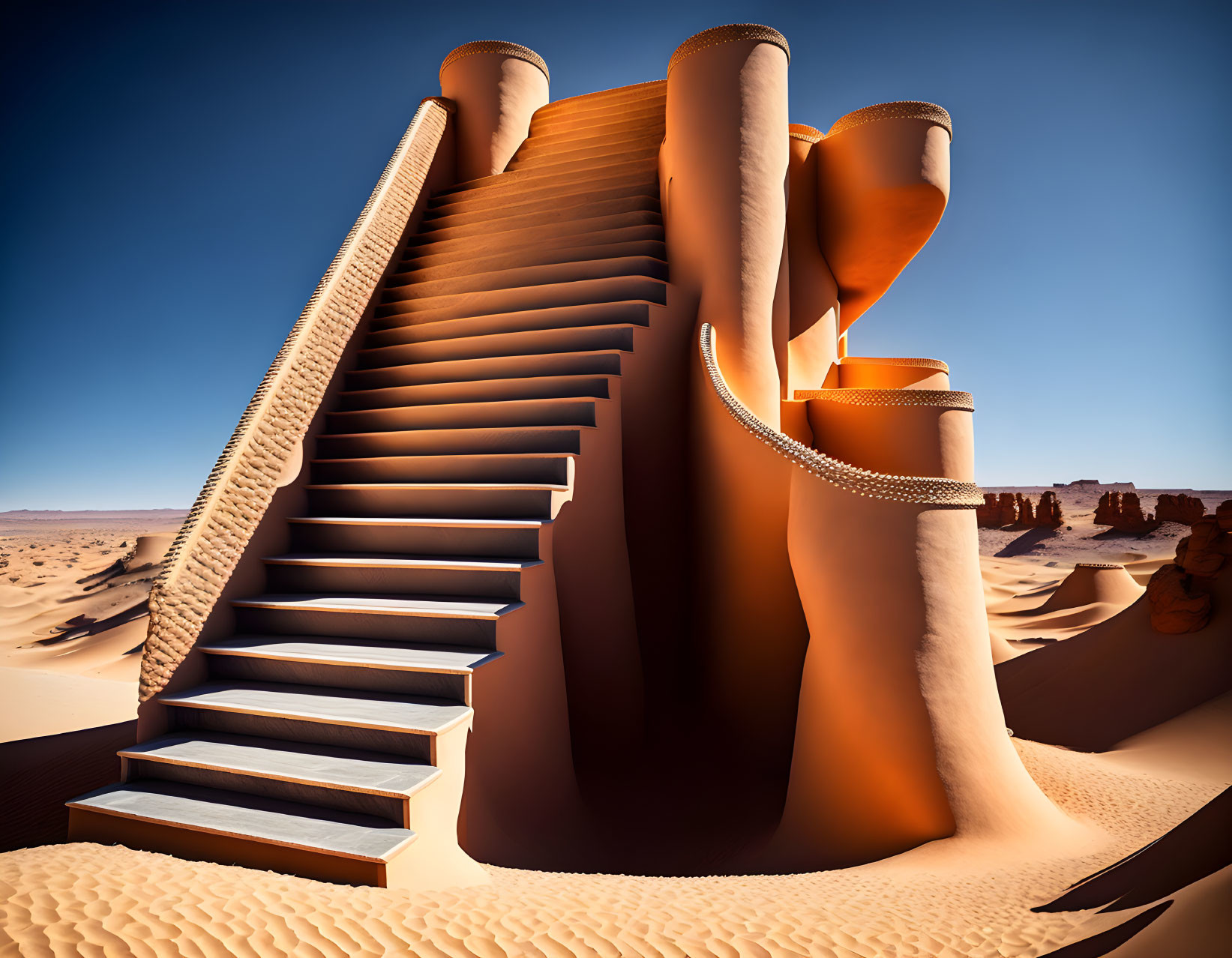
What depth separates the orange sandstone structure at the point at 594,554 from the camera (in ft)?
12.5

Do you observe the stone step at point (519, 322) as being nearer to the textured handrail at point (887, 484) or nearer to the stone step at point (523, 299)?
the stone step at point (523, 299)

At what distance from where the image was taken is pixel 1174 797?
19.1 feet

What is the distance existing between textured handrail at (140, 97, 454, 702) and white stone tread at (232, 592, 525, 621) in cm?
41

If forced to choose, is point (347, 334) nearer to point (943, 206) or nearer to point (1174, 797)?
point (943, 206)

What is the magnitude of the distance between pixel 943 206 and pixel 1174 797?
7.24 m

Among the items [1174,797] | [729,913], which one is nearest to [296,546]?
[729,913]

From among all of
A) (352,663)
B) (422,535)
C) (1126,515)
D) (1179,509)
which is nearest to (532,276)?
(422,535)

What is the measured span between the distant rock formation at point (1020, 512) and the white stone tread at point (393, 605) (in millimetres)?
48814

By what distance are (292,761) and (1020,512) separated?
187 ft

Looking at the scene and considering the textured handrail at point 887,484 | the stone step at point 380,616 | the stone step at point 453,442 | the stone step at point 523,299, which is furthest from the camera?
the stone step at point 523,299

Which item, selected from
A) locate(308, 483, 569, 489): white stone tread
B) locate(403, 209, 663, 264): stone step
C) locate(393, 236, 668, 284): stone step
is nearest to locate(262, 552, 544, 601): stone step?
locate(308, 483, 569, 489): white stone tread

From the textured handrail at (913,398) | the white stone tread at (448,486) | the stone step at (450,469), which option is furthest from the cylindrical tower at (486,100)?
the textured handrail at (913,398)

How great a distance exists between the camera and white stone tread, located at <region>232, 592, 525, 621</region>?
4227 mm

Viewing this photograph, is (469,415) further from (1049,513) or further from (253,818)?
(1049,513)
